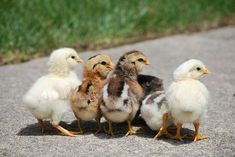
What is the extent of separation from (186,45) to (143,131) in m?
4.80

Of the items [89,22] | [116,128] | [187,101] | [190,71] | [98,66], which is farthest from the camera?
[89,22]

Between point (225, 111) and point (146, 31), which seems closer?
point (225, 111)

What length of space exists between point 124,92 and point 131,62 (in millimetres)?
673

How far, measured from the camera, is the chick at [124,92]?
534 centimetres

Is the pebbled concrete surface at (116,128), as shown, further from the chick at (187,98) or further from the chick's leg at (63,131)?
the chick at (187,98)

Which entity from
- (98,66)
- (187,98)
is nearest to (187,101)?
(187,98)

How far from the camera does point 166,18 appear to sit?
11.1 metres

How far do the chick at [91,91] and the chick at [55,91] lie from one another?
0.13 meters

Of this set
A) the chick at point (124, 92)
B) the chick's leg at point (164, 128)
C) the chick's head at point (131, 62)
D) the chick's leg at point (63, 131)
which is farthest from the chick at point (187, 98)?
the chick's leg at point (63, 131)

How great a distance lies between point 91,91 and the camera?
18.3 feet

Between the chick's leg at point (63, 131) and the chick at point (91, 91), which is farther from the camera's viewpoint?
the chick's leg at point (63, 131)

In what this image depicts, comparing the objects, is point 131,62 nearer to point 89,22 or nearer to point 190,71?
point 190,71

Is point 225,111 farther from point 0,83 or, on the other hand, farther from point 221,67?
point 0,83

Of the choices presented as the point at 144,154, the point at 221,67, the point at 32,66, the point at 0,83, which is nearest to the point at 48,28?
the point at 32,66
